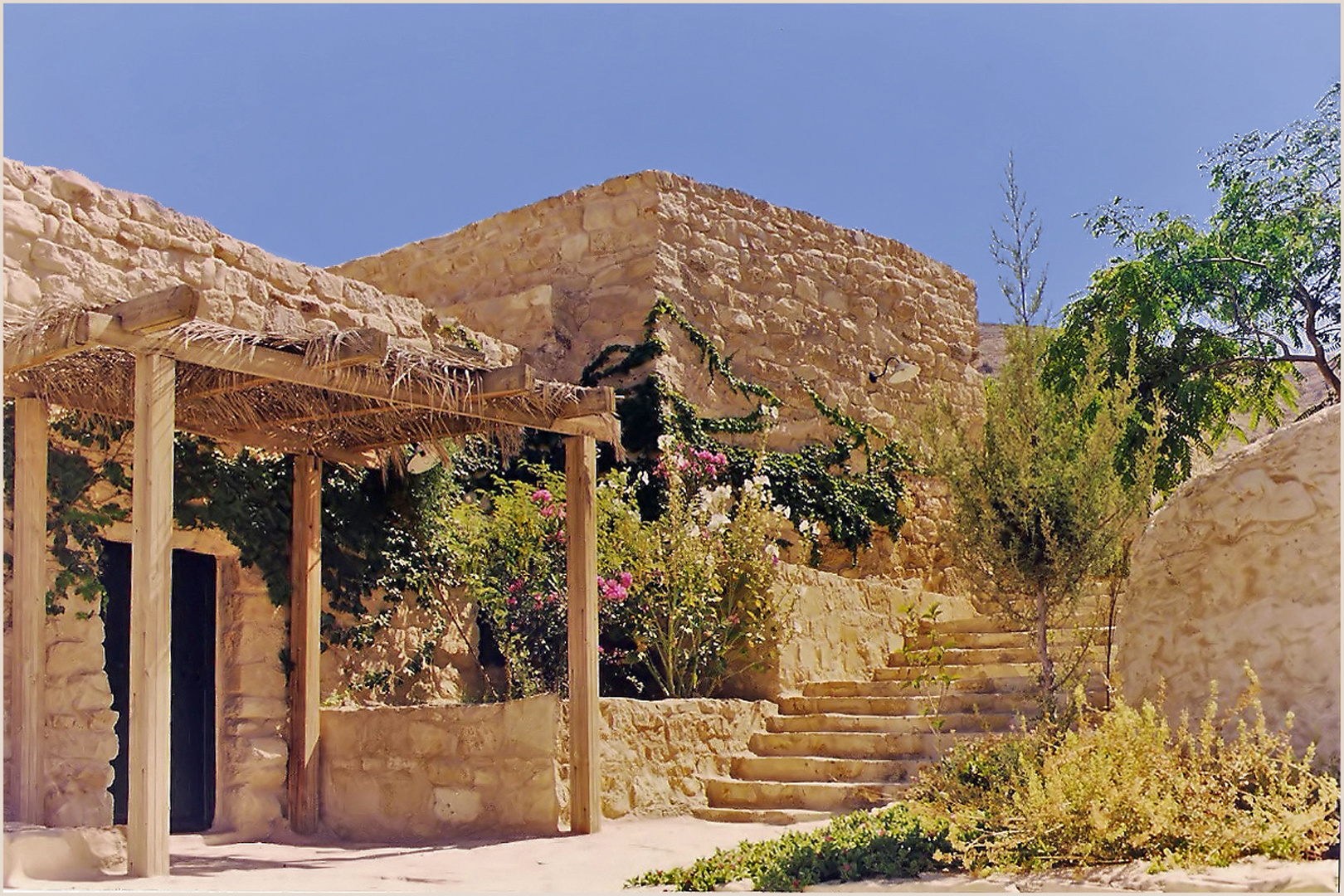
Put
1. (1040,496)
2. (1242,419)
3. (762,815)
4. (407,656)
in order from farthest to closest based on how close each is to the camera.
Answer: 1. (1242,419)
2. (407,656)
3. (762,815)
4. (1040,496)

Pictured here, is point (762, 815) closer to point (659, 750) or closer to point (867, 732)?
point (659, 750)

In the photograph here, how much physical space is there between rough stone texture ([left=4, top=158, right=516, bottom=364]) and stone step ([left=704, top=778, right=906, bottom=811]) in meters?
3.68

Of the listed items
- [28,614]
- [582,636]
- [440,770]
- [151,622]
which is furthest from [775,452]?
[151,622]

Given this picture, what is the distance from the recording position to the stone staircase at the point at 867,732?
852 centimetres

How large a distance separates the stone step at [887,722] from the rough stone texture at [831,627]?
384 mm

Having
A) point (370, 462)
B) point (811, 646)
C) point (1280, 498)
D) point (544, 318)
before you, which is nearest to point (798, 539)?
point (811, 646)

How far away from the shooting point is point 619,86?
9.34m

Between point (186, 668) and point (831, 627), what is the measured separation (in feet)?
16.7

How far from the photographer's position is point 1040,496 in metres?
7.14

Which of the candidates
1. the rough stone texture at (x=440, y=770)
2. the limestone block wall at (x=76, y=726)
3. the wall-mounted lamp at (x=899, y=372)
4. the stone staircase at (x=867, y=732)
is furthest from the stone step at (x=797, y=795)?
the wall-mounted lamp at (x=899, y=372)

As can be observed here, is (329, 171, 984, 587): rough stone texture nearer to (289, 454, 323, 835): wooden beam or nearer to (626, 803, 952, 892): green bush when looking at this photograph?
(289, 454, 323, 835): wooden beam

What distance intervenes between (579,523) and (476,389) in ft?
3.75

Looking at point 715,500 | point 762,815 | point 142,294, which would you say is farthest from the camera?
point 715,500

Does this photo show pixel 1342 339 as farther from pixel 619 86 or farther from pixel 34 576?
pixel 34 576
